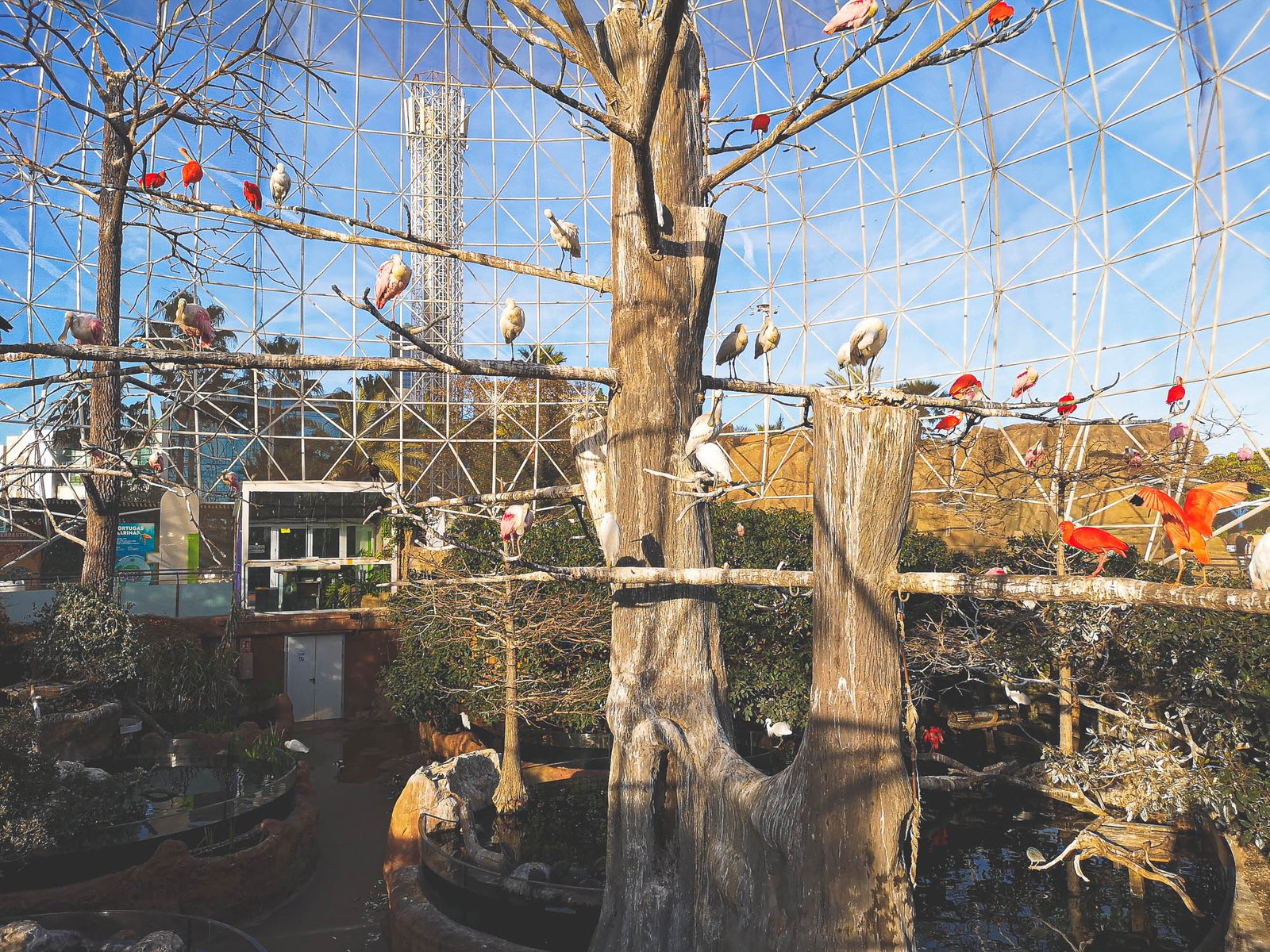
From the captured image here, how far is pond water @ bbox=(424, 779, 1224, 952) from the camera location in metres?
5.39

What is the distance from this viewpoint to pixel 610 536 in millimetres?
3301

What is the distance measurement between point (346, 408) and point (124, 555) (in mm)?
5077

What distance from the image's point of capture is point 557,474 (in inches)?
749

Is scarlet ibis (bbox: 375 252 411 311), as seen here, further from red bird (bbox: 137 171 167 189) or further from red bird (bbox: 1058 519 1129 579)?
red bird (bbox: 1058 519 1129 579)

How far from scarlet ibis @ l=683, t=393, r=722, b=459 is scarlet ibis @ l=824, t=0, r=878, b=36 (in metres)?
1.49

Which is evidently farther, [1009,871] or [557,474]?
[557,474]

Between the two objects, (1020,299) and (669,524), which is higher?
(1020,299)

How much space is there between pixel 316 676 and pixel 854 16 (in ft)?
42.4

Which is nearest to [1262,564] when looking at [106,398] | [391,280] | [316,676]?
[391,280]

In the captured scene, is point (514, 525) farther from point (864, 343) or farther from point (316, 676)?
point (316, 676)

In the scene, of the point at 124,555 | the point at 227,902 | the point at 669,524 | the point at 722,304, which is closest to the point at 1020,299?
the point at 722,304

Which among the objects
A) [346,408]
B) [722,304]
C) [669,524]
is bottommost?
[669,524]

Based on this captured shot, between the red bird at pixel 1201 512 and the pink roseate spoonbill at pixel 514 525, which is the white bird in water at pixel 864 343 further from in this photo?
the pink roseate spoonbill at pixel 514 525

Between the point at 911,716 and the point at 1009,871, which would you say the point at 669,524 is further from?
the point at 1009,871
